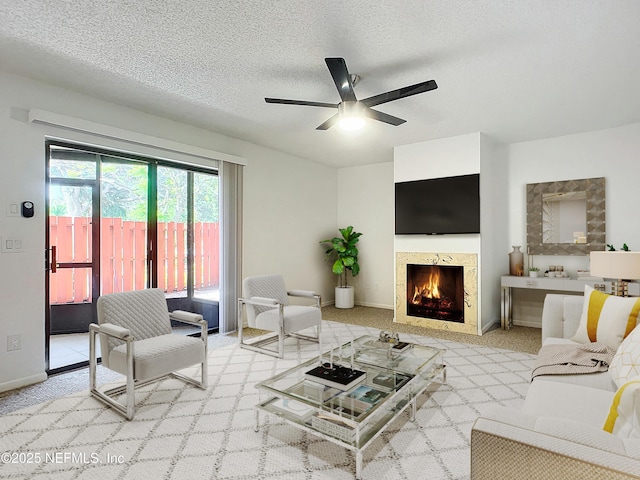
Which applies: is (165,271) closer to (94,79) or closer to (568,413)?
(94,79)

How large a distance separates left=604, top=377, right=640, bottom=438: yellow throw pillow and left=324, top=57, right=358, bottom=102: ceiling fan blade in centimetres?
220

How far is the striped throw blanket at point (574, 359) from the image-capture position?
2.11 meters

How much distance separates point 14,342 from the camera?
2965 millimetres

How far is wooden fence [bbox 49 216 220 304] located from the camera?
3584 mm

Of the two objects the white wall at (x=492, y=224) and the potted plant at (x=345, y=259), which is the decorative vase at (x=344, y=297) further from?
the white wall at (x=492, y=224)

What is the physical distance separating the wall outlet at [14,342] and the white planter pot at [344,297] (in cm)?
445

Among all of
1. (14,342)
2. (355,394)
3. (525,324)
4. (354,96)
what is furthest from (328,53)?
(525,324)

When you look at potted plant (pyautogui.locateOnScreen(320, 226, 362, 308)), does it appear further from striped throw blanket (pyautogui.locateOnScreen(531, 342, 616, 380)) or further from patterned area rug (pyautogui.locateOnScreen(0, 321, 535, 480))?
striped throw blanket (pyautogui.locateOnScreen(531, 342, 616, 380))

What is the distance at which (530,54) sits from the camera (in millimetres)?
2637

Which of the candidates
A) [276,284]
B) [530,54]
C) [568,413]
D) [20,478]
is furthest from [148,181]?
[568,413]

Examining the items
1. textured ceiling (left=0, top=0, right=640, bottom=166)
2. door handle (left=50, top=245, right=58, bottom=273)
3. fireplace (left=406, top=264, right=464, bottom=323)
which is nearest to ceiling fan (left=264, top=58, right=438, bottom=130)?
textured ceiling (left=0, top=0, right=640, bottom=166)

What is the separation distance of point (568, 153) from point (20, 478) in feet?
20.5

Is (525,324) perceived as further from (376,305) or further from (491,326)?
(376,305)

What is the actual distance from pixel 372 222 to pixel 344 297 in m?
1.48
